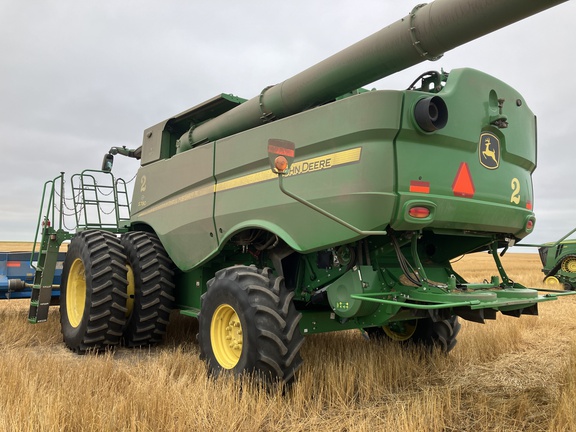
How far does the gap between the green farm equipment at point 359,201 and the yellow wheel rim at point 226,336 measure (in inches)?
0.4

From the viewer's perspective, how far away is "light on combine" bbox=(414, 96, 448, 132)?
10.9ft

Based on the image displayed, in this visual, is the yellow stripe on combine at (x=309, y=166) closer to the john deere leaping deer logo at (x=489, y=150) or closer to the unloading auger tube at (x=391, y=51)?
the unloading auger tube at (x=391, y=51)

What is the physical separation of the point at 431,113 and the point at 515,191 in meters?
1.21

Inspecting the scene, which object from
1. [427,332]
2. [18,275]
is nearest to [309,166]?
[427,332]

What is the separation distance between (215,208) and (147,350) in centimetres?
199

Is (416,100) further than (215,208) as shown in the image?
No

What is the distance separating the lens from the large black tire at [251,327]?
3.46m

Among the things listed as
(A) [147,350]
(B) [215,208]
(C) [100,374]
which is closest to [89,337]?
(A) [147,350]

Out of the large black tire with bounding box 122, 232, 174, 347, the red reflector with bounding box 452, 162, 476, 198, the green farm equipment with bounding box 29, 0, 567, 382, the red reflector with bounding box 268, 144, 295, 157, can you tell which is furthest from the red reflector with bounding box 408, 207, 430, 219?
the large black tire with bounding box 122, 232, 174, 347

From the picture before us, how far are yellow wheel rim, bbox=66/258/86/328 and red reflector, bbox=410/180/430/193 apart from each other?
4325 millimetres

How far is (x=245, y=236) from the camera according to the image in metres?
4.41

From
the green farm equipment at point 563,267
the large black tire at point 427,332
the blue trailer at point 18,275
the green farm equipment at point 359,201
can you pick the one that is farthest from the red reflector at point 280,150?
the green farm equipment at point 563,267

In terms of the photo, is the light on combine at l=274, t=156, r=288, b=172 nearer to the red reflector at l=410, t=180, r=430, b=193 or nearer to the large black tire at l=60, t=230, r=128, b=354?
the red reflector at l=410, t=180, r=430, b=193

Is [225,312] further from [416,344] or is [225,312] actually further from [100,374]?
[416,344]
